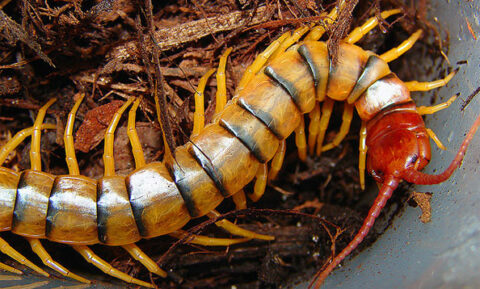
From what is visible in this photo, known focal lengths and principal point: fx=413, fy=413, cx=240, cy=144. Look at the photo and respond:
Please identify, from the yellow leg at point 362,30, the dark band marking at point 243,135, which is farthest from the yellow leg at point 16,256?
the yellow leg at point 362,30

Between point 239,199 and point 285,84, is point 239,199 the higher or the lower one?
the lower one

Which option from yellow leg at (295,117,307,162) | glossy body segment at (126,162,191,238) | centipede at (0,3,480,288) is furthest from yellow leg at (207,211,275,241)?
yellow leg at (295,117,307,162)

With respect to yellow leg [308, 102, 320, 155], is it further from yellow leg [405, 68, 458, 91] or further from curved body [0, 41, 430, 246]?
yellow leg [405, 68, 458, 91]

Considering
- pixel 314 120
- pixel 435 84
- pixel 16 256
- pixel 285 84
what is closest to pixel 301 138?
pixel 314 120

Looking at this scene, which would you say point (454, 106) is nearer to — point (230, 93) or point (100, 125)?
point (230, 93)

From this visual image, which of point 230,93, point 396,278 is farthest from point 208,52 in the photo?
point 396,278

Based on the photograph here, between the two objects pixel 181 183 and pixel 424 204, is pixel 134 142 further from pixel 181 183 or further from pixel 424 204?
pixel 424 204
